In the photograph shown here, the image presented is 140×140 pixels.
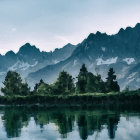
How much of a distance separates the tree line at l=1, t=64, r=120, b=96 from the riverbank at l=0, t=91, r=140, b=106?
1257 centimetres

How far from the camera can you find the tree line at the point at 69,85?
159 m

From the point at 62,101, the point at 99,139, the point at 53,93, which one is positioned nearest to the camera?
the point at 99,139

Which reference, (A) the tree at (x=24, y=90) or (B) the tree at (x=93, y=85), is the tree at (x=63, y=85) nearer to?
(B) the tree at (x=93, y=85)

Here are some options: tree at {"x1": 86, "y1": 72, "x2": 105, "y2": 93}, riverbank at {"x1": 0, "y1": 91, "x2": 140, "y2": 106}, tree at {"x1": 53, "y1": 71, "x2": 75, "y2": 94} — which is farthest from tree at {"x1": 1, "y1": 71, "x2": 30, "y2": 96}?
tree at {"x1": 86, "y1": 72, "x2": 105, "y2": 93}

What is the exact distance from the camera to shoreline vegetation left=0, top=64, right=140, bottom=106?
460ft

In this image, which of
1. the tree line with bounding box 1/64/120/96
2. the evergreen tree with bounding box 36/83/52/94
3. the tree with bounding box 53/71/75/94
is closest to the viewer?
the tree line with bounding box 1/64/120/96

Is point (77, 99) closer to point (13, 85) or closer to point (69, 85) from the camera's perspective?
point (69, 85)

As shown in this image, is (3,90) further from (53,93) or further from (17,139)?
(17,139)

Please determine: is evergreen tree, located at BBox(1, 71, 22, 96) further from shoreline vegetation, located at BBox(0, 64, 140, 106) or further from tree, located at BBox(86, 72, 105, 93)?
tree, located at BBox(86, 72, 105, 93)

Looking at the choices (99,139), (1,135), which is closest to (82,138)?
(99,139)

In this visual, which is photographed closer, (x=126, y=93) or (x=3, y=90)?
(x=126, y=93)

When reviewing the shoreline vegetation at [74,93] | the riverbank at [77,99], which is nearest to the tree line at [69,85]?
the shoreline vegetation at [74,93]

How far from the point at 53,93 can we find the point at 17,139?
378 feet

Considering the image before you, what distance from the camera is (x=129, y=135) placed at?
5472cm
